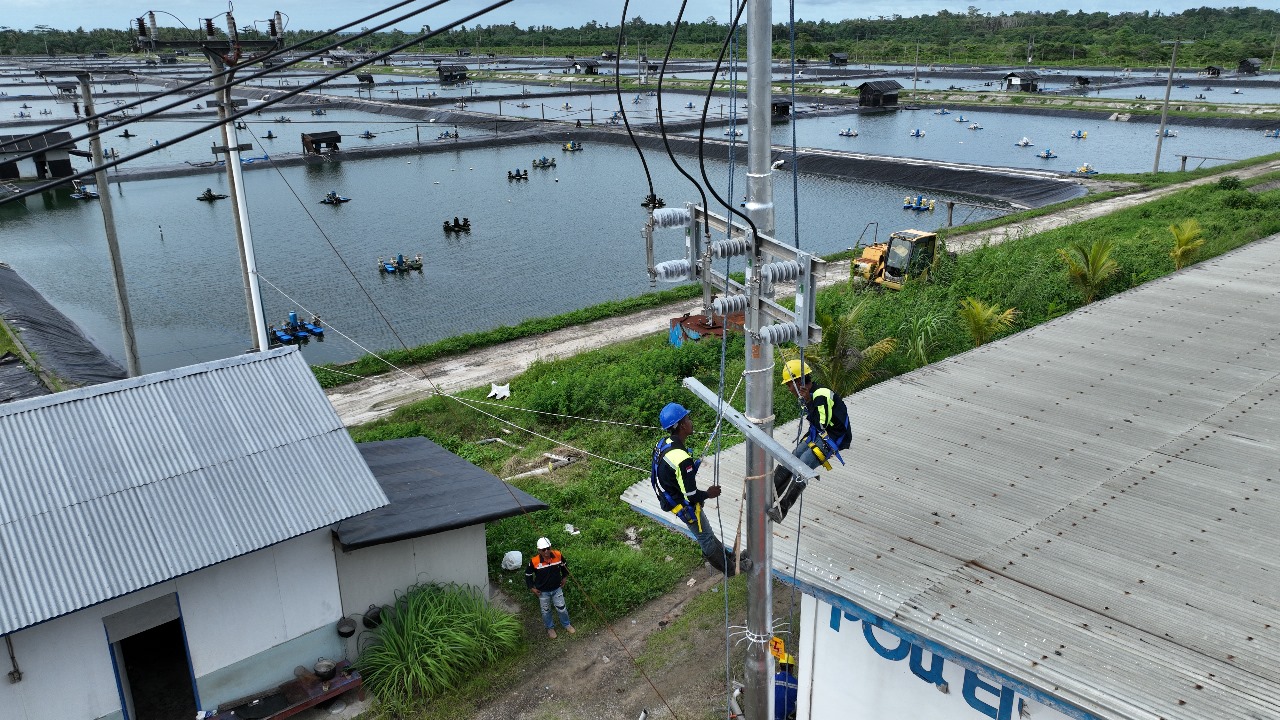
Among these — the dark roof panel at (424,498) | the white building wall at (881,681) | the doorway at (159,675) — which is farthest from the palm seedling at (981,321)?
the doorway at (159,675)

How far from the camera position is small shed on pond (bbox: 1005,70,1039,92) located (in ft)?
334

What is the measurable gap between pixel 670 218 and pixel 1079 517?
544cm

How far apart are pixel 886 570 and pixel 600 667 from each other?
545cm

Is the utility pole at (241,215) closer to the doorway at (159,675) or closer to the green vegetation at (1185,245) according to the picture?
the doorway at (159,675)

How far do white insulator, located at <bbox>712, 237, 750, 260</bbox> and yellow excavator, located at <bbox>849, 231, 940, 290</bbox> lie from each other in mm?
23217

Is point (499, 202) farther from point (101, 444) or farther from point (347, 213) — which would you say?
point (101, 444)

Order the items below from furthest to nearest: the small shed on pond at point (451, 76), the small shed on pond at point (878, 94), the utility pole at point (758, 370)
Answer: the small shed on pond at point (451, 76) < the small shed on pond at point (878, 94) < the utility pole at point (758, 370)

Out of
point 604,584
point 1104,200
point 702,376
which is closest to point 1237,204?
point 1104,200

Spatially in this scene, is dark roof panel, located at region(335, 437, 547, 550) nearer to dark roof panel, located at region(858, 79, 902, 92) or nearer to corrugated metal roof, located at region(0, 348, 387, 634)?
corrugated metal roof, located at region(0, 348, 387, 634)

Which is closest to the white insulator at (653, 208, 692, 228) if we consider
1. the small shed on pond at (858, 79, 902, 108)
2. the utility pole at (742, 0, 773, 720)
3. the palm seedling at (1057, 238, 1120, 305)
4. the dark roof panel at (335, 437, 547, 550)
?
the utility pole at (742, 0, 773, 720)

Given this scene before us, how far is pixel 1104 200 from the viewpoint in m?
47.1

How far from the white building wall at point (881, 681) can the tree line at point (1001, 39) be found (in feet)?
370

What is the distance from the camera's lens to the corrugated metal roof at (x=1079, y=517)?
6.99 metres

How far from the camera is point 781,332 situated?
22.4 ft
